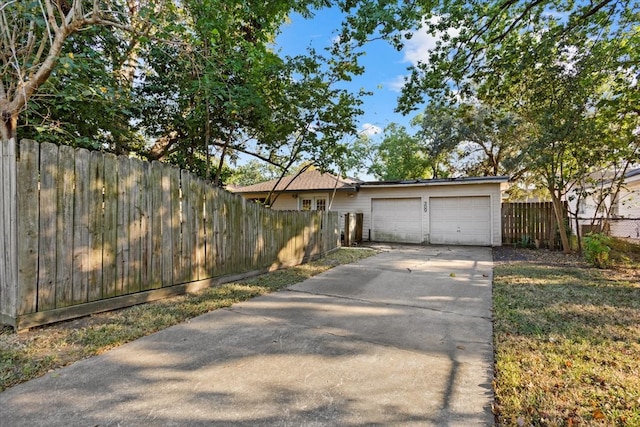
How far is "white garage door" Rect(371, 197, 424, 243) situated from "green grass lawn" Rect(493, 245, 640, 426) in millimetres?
7973

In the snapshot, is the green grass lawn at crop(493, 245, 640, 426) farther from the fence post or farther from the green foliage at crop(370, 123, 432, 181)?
the green foliage at crop(370, 123, 432, 181)

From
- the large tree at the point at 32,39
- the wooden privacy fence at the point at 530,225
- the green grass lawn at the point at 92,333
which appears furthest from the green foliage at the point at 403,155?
the large tree at the point at 32,39

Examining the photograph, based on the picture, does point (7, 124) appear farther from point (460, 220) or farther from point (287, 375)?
point (460, 220)

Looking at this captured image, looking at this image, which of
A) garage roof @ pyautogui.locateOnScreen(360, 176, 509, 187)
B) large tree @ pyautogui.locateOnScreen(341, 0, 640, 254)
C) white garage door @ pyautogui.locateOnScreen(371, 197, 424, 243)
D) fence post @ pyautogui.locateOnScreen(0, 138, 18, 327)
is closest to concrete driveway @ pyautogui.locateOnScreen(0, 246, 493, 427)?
fence post @ pyautogui.locateOnScreen(0, 138, 18, 327)

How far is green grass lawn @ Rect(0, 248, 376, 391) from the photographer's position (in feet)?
8.18

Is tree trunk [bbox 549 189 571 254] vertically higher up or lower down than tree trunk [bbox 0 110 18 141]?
lower down

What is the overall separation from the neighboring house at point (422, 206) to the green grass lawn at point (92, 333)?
23.1 ft

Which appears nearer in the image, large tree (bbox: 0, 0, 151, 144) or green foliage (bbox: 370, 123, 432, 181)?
large tree (bbox: 0, 0, 151, 144)

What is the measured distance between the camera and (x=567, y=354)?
2.74 m

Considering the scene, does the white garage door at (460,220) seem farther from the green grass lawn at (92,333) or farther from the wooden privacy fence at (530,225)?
the green grass lawn at (92,333)

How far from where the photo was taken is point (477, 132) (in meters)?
17.8

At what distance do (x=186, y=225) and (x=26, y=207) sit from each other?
6.10ft

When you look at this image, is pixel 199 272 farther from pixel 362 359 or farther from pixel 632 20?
pixel 632 20

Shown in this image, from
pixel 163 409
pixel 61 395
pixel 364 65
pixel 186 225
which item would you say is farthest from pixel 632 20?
pixel 61 395
